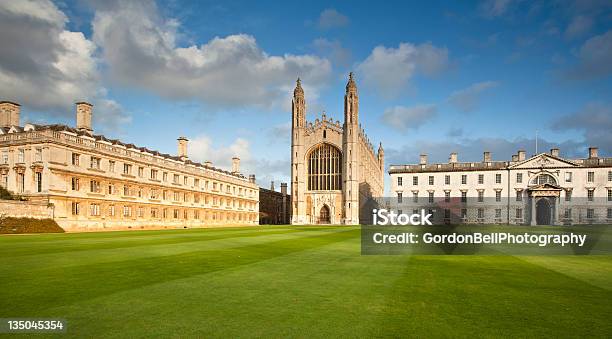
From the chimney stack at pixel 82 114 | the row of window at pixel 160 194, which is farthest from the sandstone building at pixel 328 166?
the chimney stack at pixel 82 114

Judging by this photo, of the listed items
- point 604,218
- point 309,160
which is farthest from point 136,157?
point 604,218

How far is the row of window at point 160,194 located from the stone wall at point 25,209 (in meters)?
4.13

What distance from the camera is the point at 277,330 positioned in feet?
19.6

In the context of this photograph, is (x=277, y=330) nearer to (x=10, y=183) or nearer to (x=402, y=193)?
(x=10, y=183)

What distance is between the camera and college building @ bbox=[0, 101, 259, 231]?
38938mm

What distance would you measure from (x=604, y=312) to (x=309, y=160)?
81.4m

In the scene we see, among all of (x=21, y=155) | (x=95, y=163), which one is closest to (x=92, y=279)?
(x=21, y=155)

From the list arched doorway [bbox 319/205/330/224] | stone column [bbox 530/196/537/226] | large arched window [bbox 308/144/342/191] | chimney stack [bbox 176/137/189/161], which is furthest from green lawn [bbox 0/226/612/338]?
large arched window [bbox 308/144/342/191]

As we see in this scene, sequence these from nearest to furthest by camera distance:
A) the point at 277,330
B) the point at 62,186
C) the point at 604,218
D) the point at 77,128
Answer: the point at 277,330, the point at 62,186, the point at 77,128, the point at 604,218

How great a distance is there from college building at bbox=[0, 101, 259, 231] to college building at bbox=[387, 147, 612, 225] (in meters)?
40.6

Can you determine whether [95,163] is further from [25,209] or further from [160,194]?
[160,194]

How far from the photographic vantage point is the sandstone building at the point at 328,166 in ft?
271

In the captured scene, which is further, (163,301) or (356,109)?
(356,109)

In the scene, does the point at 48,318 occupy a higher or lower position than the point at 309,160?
lower
